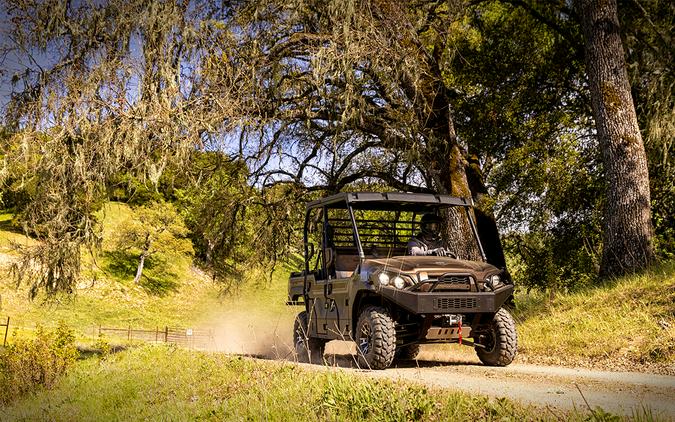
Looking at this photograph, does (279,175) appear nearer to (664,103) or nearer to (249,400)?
(664,103)

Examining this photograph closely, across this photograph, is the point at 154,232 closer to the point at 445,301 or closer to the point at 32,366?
the point at 32,366

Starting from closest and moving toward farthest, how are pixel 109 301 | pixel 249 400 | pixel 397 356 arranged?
pixel 249 400
pixel 397 356
pixel 109 301

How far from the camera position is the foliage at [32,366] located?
12523 mm

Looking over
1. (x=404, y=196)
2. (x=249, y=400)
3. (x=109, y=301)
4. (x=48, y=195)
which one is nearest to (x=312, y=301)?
(x=404, y=196)

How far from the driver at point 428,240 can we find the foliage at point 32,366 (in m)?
→ 7.56

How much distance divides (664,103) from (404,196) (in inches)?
312

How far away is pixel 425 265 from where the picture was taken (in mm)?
8859

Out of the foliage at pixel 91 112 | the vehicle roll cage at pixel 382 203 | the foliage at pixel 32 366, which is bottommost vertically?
the foliage at pixel 32 366

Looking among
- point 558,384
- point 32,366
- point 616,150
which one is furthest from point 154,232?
point 558,384

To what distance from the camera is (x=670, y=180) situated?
52.0 ft

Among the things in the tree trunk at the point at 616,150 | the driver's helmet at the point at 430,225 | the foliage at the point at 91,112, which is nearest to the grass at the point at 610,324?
the tree trunk at the point at 616,150

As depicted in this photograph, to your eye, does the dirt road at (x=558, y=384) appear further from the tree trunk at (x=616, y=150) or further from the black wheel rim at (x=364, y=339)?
the tree trunk at (x=616, y=150)

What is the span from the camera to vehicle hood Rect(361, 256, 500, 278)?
28.6 feet

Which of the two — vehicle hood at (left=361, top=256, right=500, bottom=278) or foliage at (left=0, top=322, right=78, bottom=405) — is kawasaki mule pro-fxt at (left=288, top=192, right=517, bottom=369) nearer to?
vehicle hood at (left=361, top=256, right=500, bottom=278)
